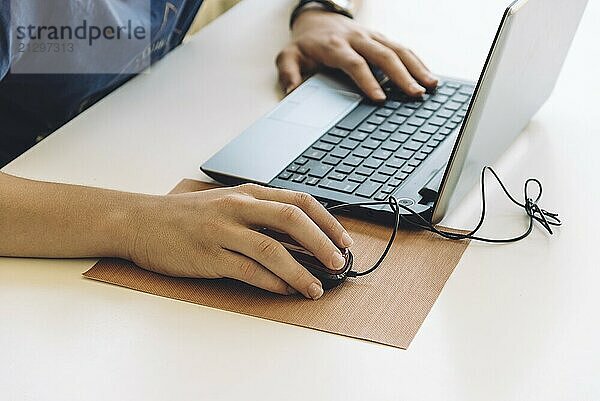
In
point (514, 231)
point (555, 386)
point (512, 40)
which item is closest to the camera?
point (555, 386)

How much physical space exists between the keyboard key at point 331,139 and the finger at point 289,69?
0.56 feet

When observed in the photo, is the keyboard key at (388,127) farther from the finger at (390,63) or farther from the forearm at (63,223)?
the forearm at (63,223)

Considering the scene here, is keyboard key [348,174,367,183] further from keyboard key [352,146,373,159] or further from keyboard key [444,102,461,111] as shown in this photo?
keyboard key [444,102,461,111]

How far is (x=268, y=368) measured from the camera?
87 centimetres

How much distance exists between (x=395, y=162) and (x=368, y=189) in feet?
0.24

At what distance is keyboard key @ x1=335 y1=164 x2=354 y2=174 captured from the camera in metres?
1.16

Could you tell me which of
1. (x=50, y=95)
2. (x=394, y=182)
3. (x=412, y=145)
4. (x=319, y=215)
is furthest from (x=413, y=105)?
(x=50, y=95)

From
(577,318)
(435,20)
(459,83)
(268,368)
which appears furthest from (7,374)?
(435,20)

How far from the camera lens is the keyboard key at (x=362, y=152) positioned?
1.20 m

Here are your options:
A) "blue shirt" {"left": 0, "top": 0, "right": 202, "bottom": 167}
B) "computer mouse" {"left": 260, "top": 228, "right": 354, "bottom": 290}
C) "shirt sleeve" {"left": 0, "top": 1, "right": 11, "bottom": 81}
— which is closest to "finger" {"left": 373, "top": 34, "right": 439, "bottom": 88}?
"blue shirt" {"left": 0, "top": 0, "right": 202, "bottom": 167}

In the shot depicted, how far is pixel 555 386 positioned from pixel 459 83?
639mm

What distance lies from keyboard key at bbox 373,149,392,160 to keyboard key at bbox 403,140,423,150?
0.03m

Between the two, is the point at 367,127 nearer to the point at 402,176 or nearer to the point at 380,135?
the point at 380,135

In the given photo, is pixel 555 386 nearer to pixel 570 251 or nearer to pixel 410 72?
pixel 570 251
